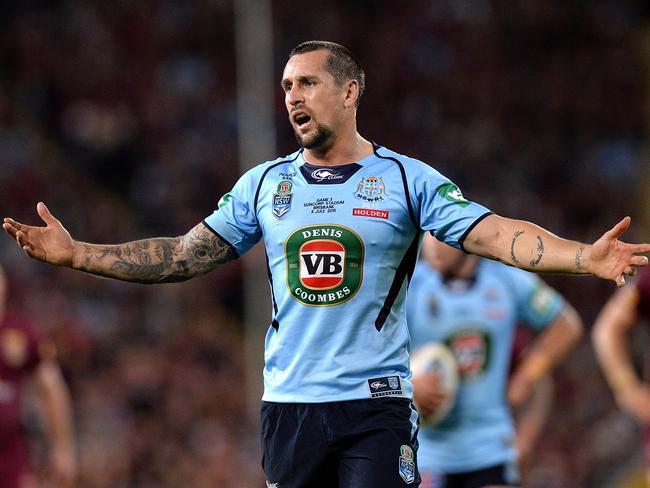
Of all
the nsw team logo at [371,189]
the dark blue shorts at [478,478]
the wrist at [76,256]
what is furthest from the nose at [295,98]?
the dark blue shorts at [478,478]

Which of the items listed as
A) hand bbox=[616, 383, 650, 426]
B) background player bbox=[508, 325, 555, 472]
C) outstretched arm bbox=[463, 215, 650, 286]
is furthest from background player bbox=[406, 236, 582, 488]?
outstretched arm bbox=[463, 215, 650, 286]

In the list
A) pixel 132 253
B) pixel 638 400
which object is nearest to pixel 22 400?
pixel 132 253

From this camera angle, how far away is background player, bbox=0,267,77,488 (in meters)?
7.76

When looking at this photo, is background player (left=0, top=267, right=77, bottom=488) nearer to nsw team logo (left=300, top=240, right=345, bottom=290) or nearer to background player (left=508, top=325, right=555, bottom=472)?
background player (left=508, top=325, right=555, bottom=472)

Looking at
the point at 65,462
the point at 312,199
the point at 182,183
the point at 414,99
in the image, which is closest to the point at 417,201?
the point at 312,199

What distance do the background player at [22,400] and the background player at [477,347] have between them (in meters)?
2.56

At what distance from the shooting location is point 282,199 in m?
4.65

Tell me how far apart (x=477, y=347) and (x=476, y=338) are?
5 cm

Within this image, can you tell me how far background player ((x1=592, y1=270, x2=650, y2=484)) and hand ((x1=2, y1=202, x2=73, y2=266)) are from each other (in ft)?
10.0

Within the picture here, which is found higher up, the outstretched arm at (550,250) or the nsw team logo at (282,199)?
the nsw team logo at (282,199)

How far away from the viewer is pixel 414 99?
16875 mm

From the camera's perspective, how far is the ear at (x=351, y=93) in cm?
480

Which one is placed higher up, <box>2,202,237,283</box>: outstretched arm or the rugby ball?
<box>2,202,237,283</box>: outstretched arm

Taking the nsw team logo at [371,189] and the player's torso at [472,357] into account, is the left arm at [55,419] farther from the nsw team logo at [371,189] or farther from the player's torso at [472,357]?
the nsw team logo at [371,189]
